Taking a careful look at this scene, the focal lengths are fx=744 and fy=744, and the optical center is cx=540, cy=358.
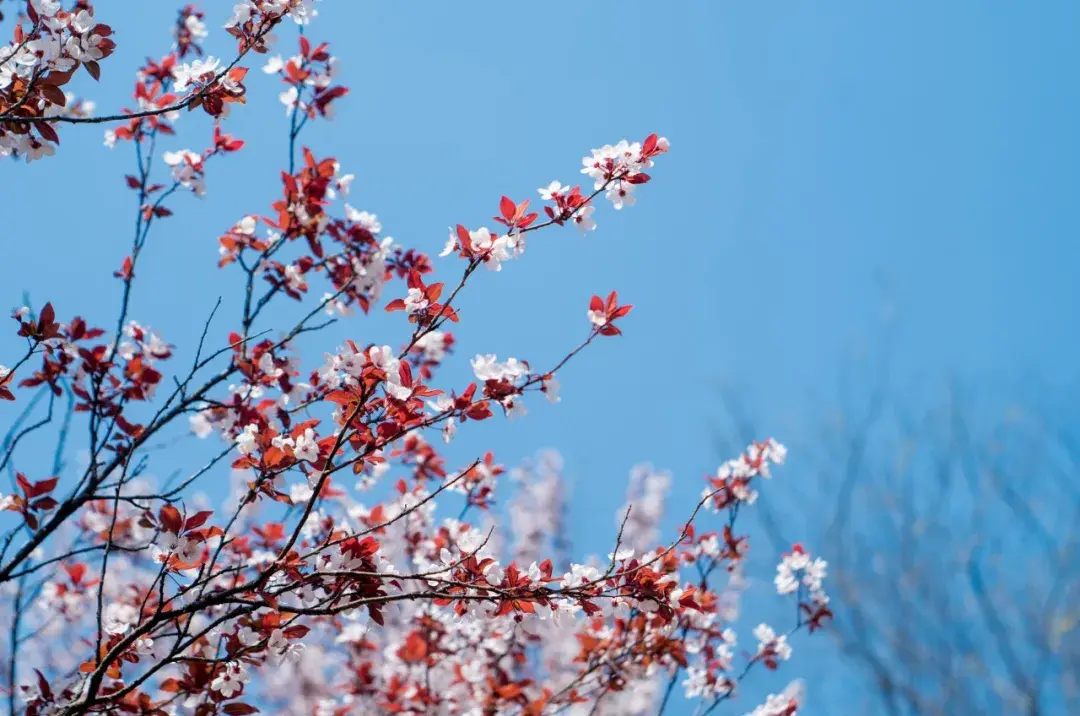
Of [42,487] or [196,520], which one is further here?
[42,487]

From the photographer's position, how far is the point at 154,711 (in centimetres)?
175

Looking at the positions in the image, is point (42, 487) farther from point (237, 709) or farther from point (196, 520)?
point (237, 709)

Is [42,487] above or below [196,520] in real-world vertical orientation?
above

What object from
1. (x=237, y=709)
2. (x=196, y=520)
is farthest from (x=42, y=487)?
(x=237, y=709)

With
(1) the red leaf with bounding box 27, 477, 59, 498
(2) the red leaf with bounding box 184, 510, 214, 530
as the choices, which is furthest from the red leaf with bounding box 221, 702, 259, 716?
(1) the red leaf with bounding box 27, 477, 59, 498

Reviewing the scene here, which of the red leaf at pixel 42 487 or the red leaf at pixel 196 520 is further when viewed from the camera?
the red leaf at pixel 42 487

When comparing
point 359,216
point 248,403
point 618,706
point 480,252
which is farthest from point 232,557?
point 618,706

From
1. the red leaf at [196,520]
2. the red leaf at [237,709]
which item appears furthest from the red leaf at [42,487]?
the red leaf at [237,709]

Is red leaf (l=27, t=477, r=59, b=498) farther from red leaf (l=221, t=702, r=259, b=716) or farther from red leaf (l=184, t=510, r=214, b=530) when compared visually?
red leaf (l=221, t=702, r=259, b=716)

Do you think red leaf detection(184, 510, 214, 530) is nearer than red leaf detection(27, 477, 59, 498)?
Yes

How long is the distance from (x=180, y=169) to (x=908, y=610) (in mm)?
6761

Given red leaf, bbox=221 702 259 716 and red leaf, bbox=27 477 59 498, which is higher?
red leaf, bbox=27 477 59 498

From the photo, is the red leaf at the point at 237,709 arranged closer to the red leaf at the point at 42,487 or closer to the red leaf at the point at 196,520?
the red leaf at the point at 196,520

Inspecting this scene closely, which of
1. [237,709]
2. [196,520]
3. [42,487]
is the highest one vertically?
[42,487]
